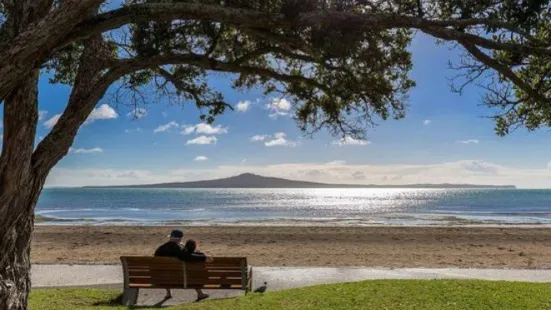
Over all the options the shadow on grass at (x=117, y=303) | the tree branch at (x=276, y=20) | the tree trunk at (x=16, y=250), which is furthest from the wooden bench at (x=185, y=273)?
the tree branch at (x=276, y=20)

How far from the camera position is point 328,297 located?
802 cm

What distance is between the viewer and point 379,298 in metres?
7.87

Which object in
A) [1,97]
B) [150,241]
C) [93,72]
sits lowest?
[150,241]

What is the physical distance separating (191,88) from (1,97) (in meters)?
5.46

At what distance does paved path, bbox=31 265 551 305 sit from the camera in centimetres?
1074

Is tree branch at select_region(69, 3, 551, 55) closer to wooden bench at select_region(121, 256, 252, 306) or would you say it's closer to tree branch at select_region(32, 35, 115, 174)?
tree branch at select_region(32, 35, 115, 174)

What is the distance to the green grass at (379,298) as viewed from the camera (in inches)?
295

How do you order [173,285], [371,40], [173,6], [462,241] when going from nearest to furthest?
[173,6], [371,40], [173,285], [462,241]

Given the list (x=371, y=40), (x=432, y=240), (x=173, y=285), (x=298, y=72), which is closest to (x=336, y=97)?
(x=298, y=72)

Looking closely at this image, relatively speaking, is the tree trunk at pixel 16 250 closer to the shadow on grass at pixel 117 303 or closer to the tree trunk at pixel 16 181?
the tree trunk at pixel 16 181

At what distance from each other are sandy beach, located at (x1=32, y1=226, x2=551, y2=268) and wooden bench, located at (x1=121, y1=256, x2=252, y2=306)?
810 centimetres

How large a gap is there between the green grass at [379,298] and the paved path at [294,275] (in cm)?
163

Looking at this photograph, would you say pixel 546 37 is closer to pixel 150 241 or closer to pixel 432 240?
pixel 432 240

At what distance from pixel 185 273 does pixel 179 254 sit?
356 millimetres
